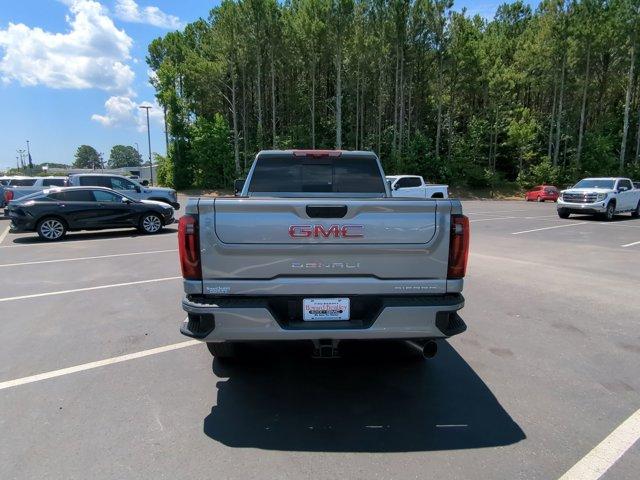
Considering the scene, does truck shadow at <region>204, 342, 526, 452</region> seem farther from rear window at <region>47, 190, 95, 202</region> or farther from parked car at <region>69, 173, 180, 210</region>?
parked car at <region>69, 173, 180, 210</region>

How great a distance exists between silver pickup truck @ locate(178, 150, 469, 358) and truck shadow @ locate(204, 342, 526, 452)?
591mm

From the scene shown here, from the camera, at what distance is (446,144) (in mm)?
47000

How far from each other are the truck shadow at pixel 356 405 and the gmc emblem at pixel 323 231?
142 cm

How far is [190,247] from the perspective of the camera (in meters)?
3.37

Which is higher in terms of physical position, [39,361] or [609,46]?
[609,46]

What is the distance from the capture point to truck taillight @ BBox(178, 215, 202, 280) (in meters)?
3.35

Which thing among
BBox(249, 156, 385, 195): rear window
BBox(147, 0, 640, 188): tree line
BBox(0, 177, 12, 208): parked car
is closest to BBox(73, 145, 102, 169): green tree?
BBox(147, 0, 640, 188): tree line

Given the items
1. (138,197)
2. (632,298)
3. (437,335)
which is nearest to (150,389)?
(437,335)

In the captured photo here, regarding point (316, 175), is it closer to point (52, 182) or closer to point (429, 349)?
point (429, 349)

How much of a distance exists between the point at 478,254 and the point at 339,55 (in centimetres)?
3355

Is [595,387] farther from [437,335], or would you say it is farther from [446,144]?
[446,144]

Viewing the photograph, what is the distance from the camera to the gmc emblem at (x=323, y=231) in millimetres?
3371

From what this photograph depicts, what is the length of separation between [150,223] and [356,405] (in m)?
13.0

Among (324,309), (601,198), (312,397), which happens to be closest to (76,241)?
(312,397)
